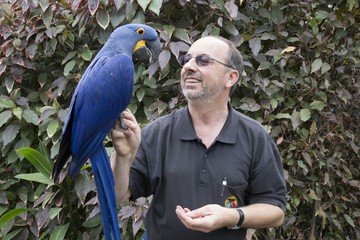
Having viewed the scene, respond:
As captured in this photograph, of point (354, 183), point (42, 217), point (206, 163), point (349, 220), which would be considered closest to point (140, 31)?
point (206, 163)

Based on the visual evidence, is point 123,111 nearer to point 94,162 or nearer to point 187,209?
point 94,162

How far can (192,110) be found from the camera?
2439 mm

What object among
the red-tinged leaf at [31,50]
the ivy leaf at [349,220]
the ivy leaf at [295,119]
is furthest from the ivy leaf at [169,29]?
the ivy leaf at [349,220]

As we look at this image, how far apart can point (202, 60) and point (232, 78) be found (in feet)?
0.57

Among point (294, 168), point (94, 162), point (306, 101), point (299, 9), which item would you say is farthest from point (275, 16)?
point (94, 162)

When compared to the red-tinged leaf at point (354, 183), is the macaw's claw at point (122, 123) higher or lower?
higher

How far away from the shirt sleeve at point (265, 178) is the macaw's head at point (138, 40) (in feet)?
1.85

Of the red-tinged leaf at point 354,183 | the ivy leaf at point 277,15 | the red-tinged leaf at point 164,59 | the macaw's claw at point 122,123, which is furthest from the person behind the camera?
the red-tinged leaf at point 354,183

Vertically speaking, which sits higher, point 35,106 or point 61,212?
point 35,106

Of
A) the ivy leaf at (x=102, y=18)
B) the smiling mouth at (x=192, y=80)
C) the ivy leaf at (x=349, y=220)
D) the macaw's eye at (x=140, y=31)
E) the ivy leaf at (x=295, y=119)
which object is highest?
the macaw's eye at (x=140, y=31)

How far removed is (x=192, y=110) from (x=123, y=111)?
0.42 metres

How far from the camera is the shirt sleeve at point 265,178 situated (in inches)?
92.3

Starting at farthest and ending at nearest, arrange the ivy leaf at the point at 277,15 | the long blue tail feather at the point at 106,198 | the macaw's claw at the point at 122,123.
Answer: the ivy leaf at the point at 277,15 < the macaw's claw at the point at 122,123 < the long blue tail feather at the point at 106,198

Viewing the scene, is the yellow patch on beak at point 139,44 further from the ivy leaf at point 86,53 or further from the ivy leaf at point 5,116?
the ivy leaf at point 5,116
